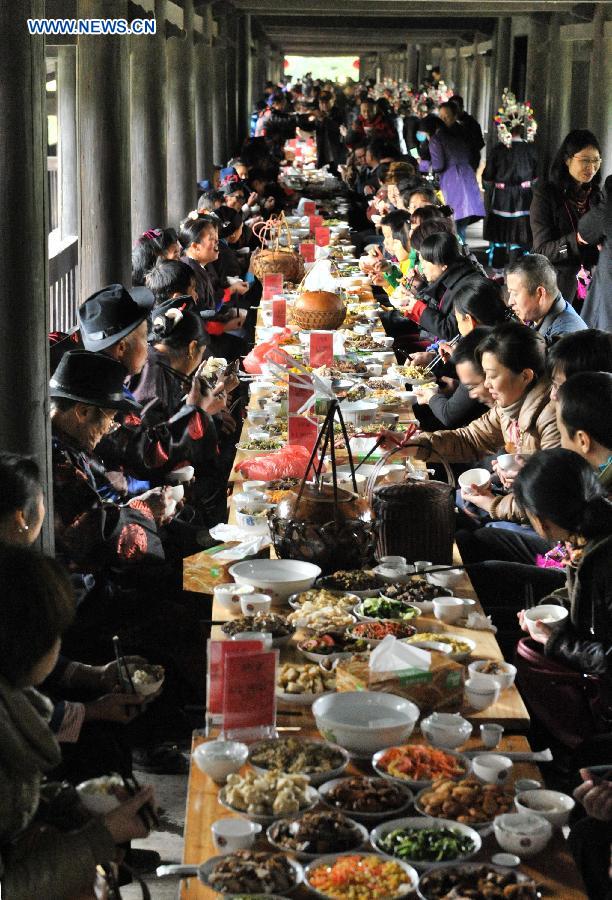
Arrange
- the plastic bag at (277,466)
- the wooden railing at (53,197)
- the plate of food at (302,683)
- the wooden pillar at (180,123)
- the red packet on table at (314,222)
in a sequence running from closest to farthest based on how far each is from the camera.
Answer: the plate of food at (302,683) < the plastic bag at (277,466) < the wooden railing at (53,197) < the red packet on table at (314,222) < the wooden pillar at (180,123)

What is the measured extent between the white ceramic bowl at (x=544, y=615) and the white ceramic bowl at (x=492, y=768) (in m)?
0.82

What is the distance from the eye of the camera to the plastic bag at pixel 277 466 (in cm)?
442

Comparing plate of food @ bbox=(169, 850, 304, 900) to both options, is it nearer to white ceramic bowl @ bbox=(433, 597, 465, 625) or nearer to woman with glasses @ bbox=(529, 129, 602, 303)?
white ceramic bowl @ bbox=(433, 597, 465, 625)

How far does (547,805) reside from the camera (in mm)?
2373

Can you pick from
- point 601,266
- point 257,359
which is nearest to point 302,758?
point 257,359

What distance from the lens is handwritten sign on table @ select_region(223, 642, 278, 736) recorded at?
2531mm

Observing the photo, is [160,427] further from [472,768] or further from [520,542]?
[472,768]

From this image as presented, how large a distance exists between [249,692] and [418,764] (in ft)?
1.17

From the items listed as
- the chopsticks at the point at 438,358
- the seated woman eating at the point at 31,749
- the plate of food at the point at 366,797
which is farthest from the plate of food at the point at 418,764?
the chopsticks at the point at 438,358

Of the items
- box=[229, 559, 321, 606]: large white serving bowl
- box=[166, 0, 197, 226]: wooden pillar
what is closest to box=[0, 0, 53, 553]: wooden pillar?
box=[229, 559, 321, 606]: large white serving bowl

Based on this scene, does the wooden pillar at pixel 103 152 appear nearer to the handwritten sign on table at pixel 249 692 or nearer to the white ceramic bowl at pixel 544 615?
the white ceramic bowl at pixel 544 615

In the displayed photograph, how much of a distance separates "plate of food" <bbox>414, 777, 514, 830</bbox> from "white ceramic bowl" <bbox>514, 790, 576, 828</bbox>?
0.03 metres

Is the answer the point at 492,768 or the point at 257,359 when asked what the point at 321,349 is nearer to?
the point at 257,359

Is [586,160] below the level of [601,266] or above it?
above
